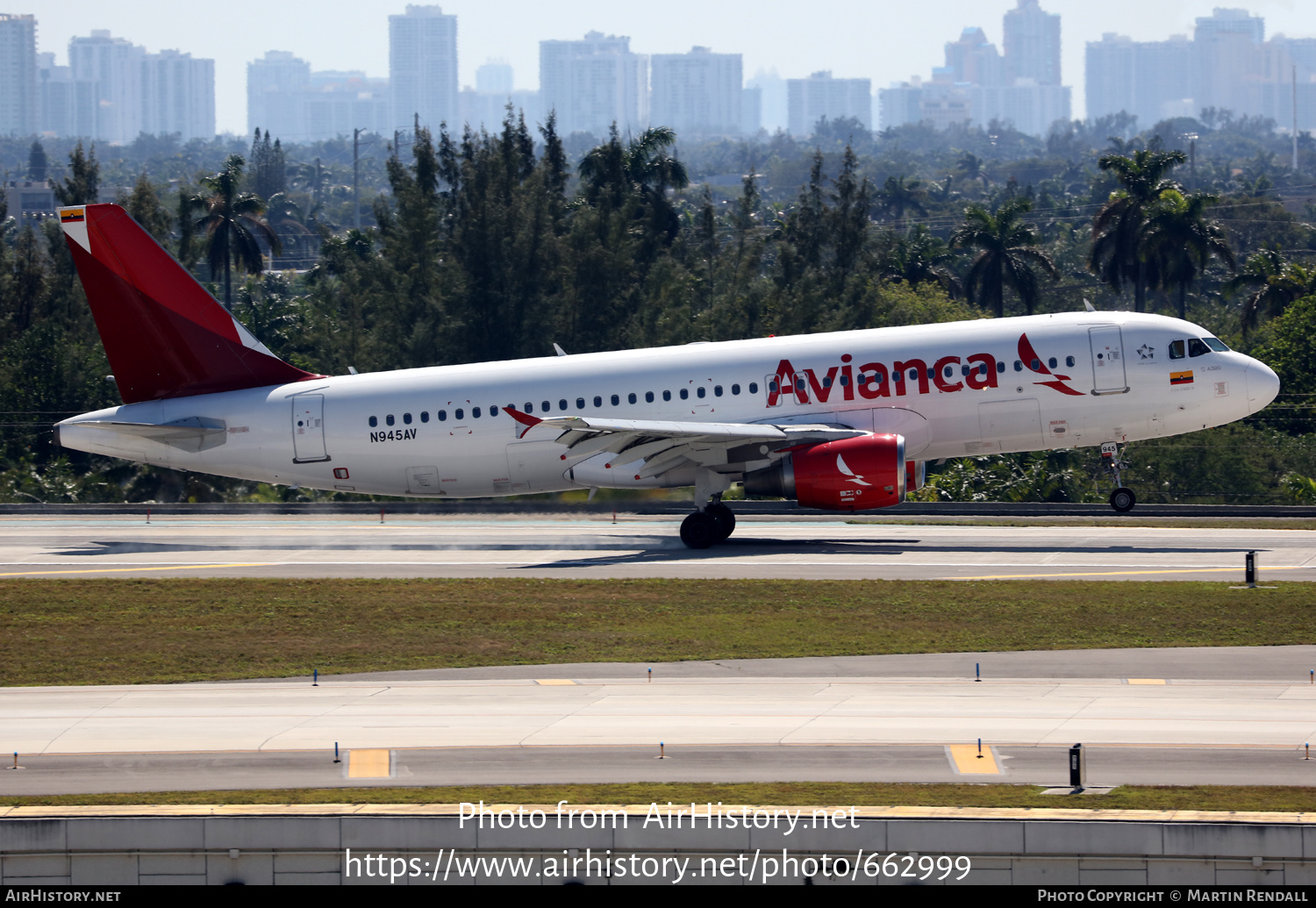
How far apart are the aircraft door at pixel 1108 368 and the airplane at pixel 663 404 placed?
0.16ft

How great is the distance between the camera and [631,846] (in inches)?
632

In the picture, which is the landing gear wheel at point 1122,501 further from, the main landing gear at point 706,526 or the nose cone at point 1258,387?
the main landing gear at point 706,526

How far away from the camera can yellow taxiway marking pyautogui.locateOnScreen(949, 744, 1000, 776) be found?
61.7 feet

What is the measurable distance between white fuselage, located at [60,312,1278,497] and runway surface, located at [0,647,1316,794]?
12.7 m

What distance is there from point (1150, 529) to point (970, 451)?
6.40 metres

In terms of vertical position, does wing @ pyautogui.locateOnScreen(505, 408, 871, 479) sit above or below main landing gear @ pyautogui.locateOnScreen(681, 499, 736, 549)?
above

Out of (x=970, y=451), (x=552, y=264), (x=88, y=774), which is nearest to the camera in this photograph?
(x=88, y=774)

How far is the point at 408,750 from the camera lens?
66.3 feet

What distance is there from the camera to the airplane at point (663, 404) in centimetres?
3759

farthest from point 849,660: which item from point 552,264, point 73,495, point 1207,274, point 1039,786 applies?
point 1207,274

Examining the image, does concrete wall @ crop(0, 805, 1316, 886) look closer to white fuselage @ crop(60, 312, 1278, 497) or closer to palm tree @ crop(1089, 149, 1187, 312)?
white fuselage @ crop(60, 312, 1278, 497)

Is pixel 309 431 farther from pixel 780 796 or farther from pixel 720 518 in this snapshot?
pixel 780 796

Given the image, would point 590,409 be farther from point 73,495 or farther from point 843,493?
point 73,495

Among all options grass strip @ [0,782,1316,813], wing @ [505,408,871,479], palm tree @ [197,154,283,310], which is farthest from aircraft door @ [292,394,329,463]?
palm tree @ [197,154,283,310]
